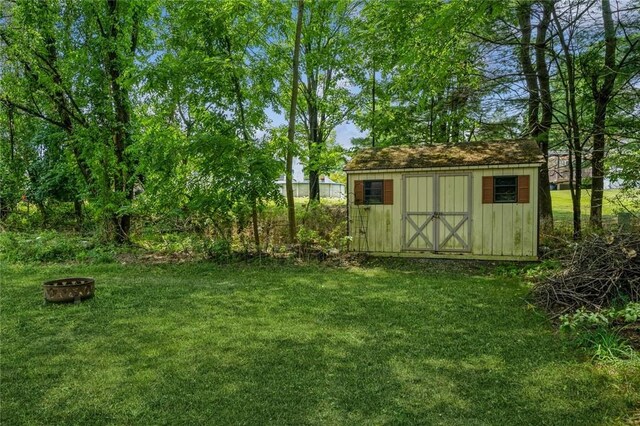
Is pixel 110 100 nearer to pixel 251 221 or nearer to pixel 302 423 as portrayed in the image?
pixel 251 221

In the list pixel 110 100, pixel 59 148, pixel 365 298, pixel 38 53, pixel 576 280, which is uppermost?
pixel 38 53

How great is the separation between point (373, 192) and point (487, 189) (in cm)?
218

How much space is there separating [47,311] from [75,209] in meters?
9.25

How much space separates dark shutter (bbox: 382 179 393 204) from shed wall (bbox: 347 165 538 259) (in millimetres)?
84

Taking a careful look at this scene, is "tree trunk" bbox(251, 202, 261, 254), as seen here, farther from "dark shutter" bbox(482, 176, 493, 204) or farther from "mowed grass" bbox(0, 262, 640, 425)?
"dark shutter" bbox(482, 176, 493, 204)

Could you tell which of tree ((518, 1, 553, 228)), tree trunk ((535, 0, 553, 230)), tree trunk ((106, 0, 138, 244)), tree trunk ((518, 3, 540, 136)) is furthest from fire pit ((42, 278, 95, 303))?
tree trunk ((518, 3, 540, 136))

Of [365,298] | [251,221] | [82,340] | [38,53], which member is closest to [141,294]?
[82,340]

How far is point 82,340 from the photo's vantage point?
3.94 m

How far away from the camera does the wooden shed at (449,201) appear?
7.50 meters

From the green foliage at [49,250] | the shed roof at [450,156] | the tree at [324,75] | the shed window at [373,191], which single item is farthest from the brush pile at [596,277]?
the tree at [324,75]

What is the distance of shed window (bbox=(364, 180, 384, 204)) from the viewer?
8.39 meters

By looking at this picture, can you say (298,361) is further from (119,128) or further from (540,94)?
(540,94)

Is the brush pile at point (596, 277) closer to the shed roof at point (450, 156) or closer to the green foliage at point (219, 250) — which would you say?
the shed roof at point (450, 156)

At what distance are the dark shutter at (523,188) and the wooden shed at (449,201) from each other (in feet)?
0.05
